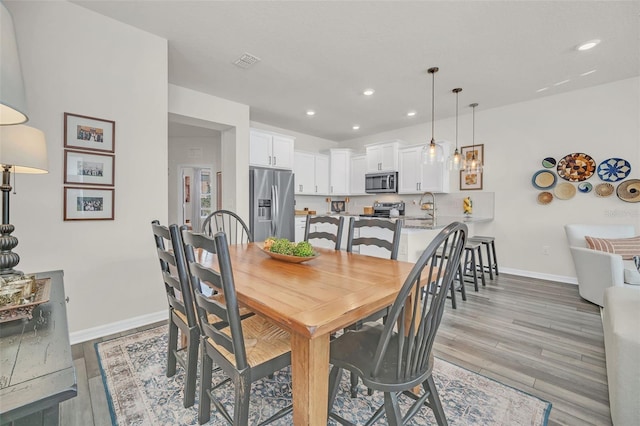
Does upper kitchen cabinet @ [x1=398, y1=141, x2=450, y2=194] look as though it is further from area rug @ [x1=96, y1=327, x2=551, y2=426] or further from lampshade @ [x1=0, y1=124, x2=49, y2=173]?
lampshade @ [x1=0, y1=124, x2=49, y2=173]

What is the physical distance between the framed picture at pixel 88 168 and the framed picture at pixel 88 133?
0.06m

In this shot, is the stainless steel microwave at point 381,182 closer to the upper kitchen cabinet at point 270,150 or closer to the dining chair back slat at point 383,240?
the upper kitchen cabinet at point 270,150

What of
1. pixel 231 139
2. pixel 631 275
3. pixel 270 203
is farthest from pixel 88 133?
pixel 631 275

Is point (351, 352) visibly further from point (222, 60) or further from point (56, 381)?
point (222, 60)

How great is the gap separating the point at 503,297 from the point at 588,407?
1.93m

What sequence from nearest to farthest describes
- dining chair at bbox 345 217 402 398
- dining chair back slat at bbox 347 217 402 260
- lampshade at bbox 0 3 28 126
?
1. lampshade at bbox 0 3 28 126
2. dining chair at bbox 345 217 402 398
3. dining chair back slat at bbox 347 217 402 260

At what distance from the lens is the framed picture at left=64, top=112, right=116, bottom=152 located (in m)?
2.23

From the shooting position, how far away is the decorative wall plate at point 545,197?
4.04 meters

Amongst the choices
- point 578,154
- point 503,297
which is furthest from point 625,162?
point 503,297

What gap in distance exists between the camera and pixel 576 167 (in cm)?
384

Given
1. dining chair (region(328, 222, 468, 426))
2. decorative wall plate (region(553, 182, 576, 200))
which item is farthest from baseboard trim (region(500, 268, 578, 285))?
dining chair (region(328, 222, 468, 426))

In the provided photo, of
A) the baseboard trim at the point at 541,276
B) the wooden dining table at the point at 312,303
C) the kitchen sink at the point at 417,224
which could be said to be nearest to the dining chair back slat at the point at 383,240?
the wooden dining table at the point at 312,303

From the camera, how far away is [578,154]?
3824 mm

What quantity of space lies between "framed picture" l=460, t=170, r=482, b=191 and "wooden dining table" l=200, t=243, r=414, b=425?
3.81 meters
